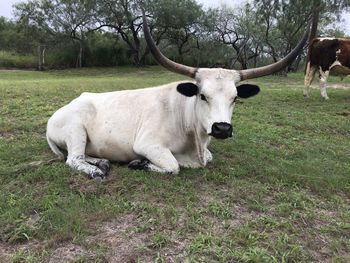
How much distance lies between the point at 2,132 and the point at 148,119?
2918 mm

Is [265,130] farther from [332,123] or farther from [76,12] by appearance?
[76,12]

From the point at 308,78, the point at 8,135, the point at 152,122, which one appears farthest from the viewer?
the point at 308,78

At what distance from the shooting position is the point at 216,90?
13.8ft

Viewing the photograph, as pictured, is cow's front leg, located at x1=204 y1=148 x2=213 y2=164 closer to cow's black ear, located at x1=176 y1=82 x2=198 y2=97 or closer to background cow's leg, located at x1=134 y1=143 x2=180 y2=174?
background cow's leg, located at x1=134 y1=143 x2=180 y2=174

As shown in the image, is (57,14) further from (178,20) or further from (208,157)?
(208,157)

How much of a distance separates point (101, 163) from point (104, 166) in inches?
3.5

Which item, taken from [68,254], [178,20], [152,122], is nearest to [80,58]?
[178,20]

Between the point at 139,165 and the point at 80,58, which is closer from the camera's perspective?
the point at 139,165

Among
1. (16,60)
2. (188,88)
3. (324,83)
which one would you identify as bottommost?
(16,60)

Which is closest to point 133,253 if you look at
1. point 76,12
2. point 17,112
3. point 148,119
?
point 148,119

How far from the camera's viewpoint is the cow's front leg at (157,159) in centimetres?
454

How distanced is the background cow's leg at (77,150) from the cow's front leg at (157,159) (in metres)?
0.51

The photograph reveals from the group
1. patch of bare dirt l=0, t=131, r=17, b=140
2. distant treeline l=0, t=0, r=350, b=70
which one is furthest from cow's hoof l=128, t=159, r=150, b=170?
distant treeline l=0, t=0, r=350, b=70

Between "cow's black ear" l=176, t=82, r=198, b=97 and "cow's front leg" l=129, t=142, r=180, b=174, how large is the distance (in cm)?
68
